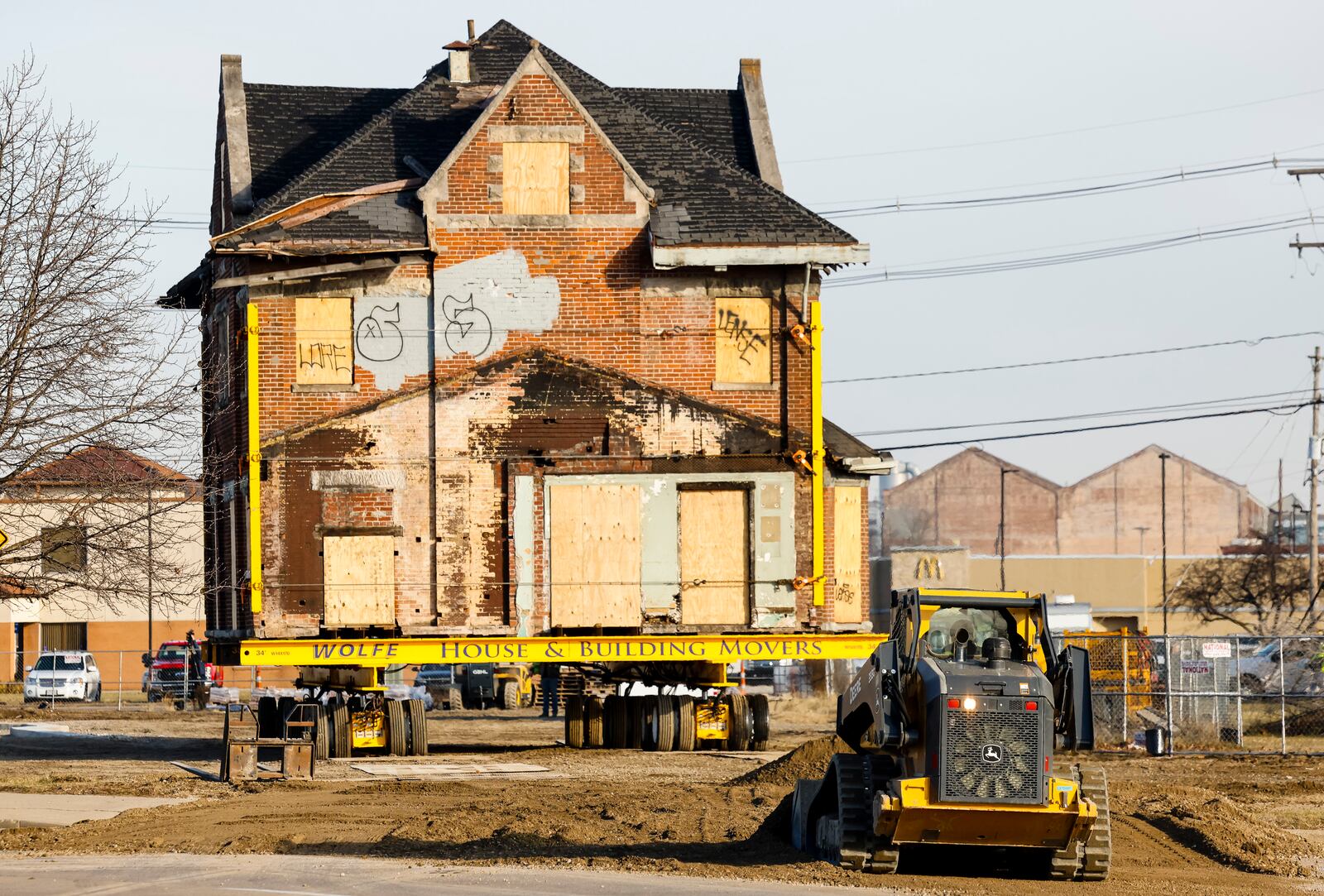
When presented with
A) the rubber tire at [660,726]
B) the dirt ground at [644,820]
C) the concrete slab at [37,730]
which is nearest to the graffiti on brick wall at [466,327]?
the rubber tire at [660,726]

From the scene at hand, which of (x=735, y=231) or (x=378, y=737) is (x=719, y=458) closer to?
(x=735, y=231)

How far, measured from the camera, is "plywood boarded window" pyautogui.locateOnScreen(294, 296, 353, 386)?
104 feet

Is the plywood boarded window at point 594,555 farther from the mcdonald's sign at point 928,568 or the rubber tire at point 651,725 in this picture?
the mcdonald's sign at point 928,568

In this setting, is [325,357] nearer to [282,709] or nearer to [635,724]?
[282,709]

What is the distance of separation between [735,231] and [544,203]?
A: 3449mm

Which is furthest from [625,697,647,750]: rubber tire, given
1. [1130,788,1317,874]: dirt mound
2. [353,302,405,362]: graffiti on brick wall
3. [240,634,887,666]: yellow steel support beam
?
[1130,788,1317,874]: dirt mound

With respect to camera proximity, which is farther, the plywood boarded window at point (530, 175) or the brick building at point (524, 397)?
the plywood boarded window at point (530, 175)

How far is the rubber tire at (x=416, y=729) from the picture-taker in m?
31.9

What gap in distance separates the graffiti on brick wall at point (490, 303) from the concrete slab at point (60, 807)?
10.5m

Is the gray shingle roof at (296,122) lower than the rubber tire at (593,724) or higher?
higher

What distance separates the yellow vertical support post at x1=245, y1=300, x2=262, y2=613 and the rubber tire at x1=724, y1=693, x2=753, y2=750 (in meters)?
8.78

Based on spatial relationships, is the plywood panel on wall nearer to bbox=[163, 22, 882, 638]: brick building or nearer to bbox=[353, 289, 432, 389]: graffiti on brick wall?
bbox=[163, 22, 882, 638]: brick building

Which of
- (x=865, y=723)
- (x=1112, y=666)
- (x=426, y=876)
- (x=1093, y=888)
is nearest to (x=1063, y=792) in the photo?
(x=1093, y=888)

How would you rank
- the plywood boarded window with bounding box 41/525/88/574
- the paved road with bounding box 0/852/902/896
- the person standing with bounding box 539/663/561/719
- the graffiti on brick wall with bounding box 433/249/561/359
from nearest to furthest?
1. the paved road with bounding box 0/852/902/896
2. the plywood boarded window with bounding box 41/525/88/574
3. the graffiti on brick wall with bounding box 433/249/561/359
4. the person standing with bounding box 539/663/561/719
